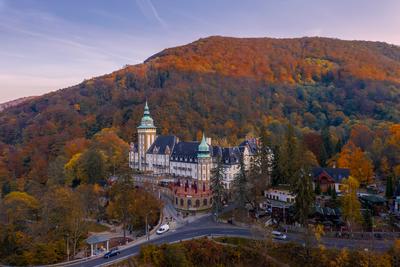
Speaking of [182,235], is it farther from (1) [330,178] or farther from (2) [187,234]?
(1) [330,178]

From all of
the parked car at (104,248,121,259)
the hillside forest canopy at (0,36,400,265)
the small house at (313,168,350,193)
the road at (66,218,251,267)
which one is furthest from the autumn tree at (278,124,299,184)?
the parked car at (104,248,121,259)

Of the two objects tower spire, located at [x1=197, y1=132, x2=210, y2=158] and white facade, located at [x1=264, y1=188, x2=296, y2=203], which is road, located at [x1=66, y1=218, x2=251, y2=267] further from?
tower spire, located at [x1=197, y1=132, x2=210, y2=158]

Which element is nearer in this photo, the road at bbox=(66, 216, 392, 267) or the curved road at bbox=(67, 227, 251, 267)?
the road at bbox=(66, 216, 392, 267)

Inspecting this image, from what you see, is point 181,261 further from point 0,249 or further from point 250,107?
point 250,107

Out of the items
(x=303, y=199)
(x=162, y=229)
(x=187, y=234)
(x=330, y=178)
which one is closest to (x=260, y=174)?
(x=330, y=178)

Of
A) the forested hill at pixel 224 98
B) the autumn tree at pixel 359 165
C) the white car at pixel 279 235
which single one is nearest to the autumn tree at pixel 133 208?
the white car at pixel 279 235

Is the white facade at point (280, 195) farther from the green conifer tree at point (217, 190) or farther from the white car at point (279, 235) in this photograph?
the white car at point (279, 235)
